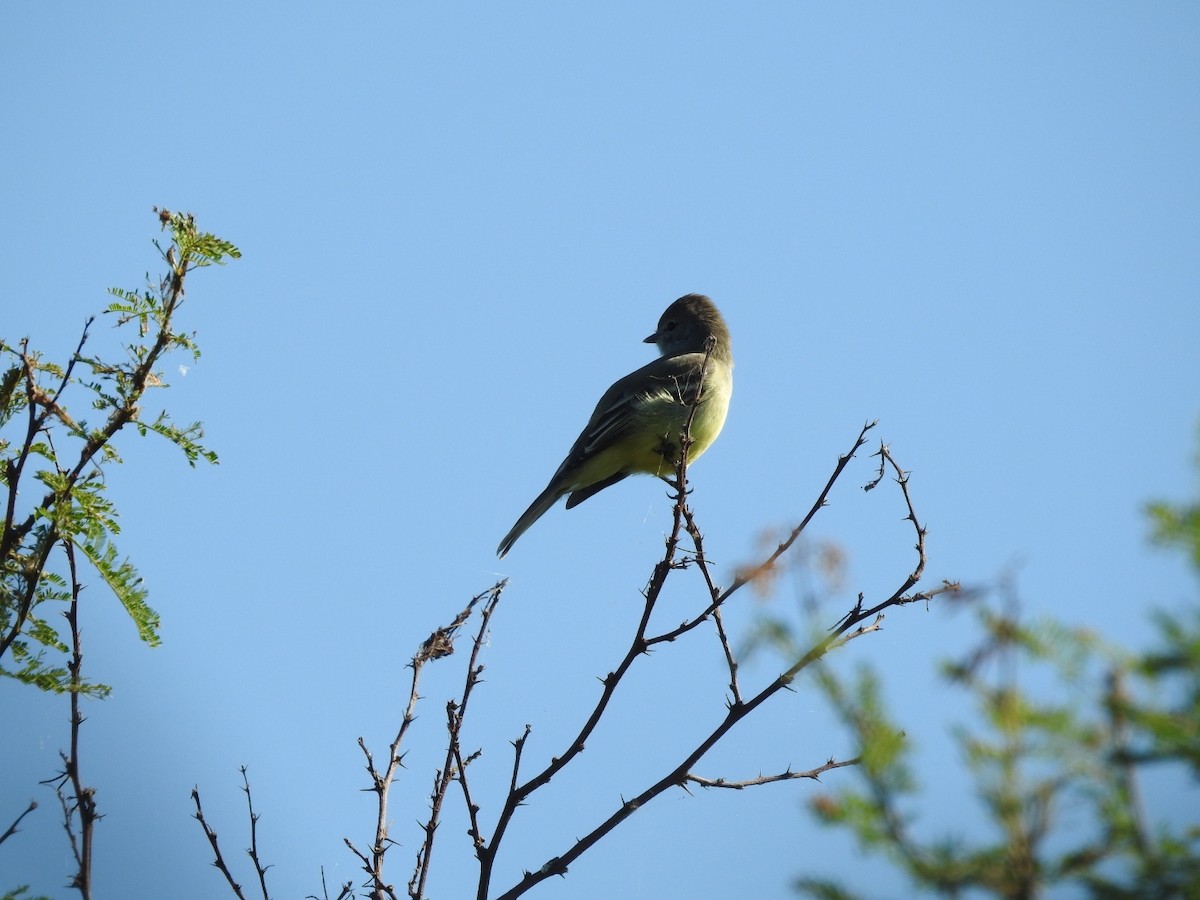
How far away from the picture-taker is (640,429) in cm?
841

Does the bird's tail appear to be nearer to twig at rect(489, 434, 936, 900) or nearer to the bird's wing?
the bird's wing

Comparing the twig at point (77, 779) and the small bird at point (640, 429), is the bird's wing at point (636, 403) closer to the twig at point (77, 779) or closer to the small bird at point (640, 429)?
the small bird at point (640, 429)

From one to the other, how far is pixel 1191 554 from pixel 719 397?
708 cm

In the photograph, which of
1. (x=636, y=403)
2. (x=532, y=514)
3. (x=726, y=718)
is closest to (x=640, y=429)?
(x=636, y=403)

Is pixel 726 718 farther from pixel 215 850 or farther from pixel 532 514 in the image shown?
pixel 532 514

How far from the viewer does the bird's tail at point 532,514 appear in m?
8.05

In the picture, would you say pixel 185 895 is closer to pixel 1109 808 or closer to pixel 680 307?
pixel 680 307

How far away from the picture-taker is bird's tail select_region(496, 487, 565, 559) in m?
8.05

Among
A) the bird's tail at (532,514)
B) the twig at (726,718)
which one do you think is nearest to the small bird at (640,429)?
the bird's tail at (532,514)

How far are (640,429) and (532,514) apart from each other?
1008mm

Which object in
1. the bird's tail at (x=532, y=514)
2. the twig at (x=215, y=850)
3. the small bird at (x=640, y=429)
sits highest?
the small bird at (x=640, y=429)

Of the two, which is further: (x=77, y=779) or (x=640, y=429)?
(x=640, y=429)

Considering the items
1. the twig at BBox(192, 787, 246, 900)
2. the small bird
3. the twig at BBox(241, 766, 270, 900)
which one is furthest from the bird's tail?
the twig at BBox(192, 787, 246, 900)

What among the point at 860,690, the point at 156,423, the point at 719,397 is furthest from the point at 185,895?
the point at 860,690
